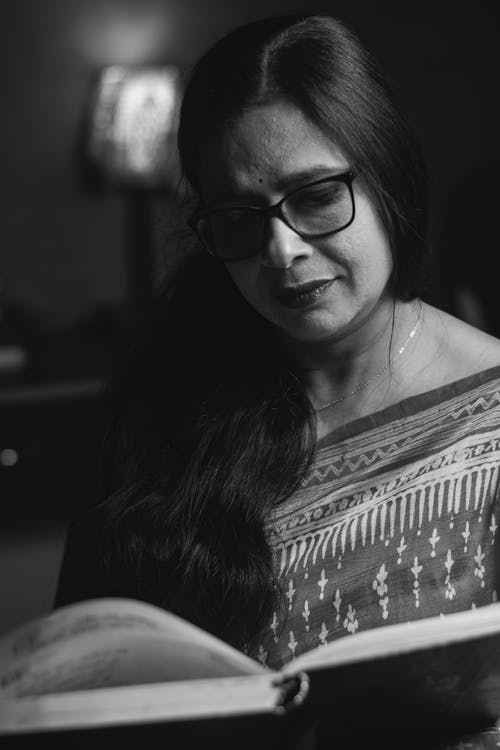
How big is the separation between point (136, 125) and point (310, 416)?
75.7 inches

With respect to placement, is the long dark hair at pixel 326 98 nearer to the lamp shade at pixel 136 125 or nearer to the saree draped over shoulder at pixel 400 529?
the saree draped over shoulder at pixel 400 529

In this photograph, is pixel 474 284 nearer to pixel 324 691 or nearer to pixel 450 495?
pixel 450 495

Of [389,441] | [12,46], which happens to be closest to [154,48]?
[12,46]

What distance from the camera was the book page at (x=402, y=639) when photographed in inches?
27.4

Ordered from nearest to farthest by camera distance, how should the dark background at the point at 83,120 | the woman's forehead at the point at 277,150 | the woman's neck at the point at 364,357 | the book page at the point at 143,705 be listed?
the book page at the point at 143,705 → the woman's forehead at the point at 277,150 → the woman's neck at the point at 364,357 → the dark background at the point at 83,120

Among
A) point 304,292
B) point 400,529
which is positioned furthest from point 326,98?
point 400,529

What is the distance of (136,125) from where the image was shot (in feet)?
9.53

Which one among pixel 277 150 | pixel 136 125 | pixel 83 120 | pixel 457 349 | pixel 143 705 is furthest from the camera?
pixel 83 120

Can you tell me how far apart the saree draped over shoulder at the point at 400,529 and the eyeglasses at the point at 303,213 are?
216mm

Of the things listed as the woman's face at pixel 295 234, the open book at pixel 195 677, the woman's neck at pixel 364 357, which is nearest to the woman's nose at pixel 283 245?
the woman's face at pixel 295 234

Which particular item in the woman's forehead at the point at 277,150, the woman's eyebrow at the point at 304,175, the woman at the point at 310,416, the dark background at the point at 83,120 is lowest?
the dark background at the point at 83,120

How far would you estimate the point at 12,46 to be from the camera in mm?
3090

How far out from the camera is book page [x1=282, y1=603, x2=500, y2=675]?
2.28 ft

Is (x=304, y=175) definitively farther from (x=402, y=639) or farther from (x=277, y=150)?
(x=402, y=639)
